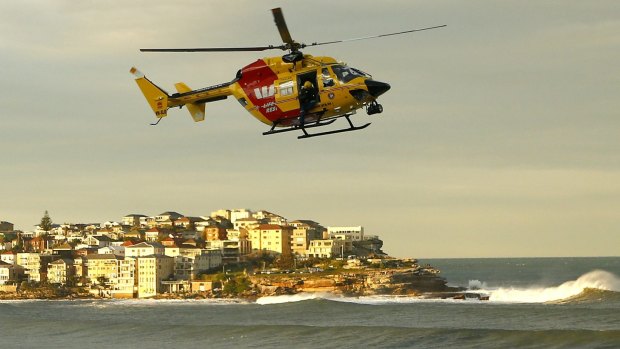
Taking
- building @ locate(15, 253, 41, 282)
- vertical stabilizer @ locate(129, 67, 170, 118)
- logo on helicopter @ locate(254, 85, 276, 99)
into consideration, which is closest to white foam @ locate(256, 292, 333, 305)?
building @ locate(15, 253, 41, 282)

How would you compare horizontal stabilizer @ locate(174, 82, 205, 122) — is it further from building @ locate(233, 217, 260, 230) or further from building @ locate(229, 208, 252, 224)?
building @ locate(229, 208, 252, 224)

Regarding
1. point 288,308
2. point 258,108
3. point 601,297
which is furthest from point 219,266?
point 258,108

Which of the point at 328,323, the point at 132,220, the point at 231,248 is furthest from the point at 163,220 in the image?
the point at 328,323

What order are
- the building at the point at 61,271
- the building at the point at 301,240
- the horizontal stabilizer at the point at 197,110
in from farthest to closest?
the building at the point at 301,240 < the building at the point at 61,271 < the horizontal stabilizer at the point at 197,110

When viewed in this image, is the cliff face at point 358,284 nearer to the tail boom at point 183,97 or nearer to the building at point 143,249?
the building at point 143,249

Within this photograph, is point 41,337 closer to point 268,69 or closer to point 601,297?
point 268,69

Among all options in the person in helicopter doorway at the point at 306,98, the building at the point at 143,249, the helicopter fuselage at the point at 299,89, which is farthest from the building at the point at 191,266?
the person in helicopter doorway at the point at 306,98

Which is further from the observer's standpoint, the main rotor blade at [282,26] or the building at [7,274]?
the building at [7,274]
